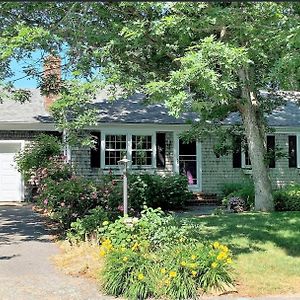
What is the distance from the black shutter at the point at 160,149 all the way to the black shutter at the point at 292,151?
598cm

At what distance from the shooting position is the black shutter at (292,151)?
2258cm

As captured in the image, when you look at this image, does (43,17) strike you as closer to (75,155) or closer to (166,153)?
(75,155)

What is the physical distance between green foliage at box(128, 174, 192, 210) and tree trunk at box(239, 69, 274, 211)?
3757mm

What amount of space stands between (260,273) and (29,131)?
1458 centimetres

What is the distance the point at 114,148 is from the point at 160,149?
6.46ft

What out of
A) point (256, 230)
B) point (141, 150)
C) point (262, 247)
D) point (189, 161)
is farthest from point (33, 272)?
point (189, 161)

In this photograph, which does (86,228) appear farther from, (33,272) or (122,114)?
(122,114)

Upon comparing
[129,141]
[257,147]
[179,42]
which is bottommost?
[257,147]

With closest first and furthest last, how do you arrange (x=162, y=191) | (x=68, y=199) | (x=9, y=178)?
(x=68, y=199) → (x=162, y=191) → (x=9, y=178)

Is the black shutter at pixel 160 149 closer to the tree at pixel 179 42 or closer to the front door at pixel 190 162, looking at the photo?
the front door at pixel 190 162

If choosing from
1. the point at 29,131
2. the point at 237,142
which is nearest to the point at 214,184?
the point at 237,142

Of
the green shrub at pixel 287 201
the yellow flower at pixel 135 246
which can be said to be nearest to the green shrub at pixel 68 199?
the yellow flower at pixel 135 246

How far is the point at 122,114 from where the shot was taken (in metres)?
20.8

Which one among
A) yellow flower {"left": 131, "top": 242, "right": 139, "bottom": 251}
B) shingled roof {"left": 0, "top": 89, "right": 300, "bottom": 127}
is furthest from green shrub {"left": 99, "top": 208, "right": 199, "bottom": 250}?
shingled roof {"left": 0, "top": 89, "right": 300, "bottom": 127}
